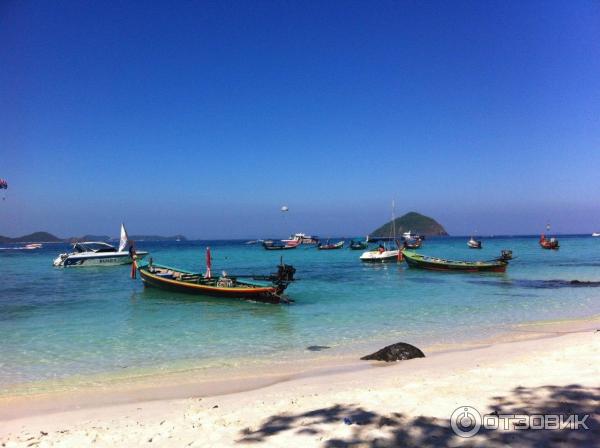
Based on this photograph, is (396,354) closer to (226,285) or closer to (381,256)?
(226,285)

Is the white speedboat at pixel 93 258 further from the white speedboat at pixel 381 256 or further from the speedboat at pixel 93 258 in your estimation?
the white speedboat at pixel 381 256

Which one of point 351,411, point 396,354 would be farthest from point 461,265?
point 351,411

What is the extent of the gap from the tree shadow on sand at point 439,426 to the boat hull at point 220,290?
14360mm

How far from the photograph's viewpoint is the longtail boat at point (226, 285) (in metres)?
20.9

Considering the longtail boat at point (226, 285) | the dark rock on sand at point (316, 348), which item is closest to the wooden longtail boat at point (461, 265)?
the longtail boat at point (226, 285)

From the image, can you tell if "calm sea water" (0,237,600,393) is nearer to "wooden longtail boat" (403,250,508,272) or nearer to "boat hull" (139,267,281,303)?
"boat hull" (139,267,281,303)

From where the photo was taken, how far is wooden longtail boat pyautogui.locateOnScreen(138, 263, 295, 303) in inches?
823

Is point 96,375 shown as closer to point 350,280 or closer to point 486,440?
point 486,440

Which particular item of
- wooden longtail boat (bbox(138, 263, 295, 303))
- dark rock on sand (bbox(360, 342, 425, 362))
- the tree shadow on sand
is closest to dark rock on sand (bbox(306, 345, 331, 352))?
dark rock on sand (bbox(360, 342, 425, 362))

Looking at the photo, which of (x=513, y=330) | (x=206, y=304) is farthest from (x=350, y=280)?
(x=513, y=330)

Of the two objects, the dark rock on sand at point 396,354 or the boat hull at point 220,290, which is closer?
the dark rock on sand at point 396,354

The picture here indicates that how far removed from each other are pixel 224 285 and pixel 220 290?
722 mm

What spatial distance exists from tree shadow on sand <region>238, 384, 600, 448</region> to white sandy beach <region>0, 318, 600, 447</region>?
0.04 feet

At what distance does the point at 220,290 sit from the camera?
21.8 m
